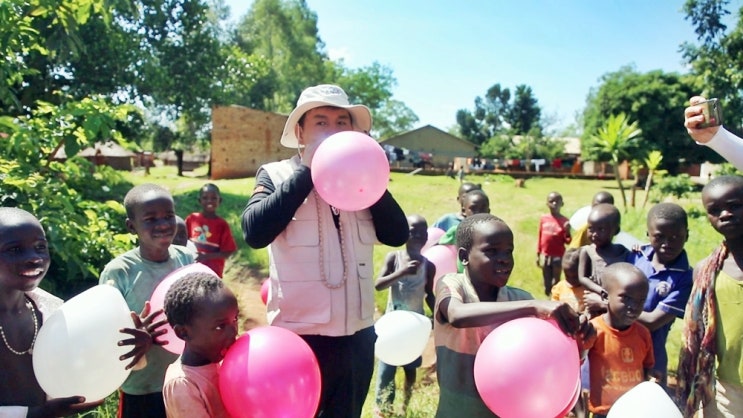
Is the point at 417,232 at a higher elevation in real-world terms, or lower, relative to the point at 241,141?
lower

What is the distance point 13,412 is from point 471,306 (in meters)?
1.47

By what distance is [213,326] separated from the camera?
164 centimetres

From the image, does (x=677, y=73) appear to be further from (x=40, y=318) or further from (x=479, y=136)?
(x=40, y=318)

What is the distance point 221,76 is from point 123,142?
28.0ft

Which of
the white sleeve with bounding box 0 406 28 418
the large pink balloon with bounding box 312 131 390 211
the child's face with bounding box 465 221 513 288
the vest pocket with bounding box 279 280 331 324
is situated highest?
the large pink balloon with bounding box 312 131 390 211

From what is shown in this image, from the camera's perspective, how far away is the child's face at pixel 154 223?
7.30ft

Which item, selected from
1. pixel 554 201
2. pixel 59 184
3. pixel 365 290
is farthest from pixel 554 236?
pixel 59 184

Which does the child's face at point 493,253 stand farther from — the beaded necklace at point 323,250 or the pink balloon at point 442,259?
the pink balloon at point 442,259

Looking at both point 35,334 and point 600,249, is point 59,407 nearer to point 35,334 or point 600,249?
point 35,334

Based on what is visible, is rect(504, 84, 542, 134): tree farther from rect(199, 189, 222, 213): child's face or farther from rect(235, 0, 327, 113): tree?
rect(199, 189, 222, 213): child's face

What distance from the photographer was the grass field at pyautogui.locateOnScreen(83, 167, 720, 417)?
5.20 m

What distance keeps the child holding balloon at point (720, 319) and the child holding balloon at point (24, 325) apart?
220 centimetres

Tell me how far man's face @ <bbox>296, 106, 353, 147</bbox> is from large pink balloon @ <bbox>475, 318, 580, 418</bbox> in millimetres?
994

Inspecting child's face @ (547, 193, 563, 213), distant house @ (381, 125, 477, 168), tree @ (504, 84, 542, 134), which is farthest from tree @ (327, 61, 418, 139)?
child's face @ (547, 193, 563, 213)
